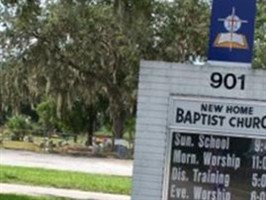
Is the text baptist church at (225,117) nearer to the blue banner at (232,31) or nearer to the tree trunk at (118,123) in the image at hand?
the blue banner at (232,31)

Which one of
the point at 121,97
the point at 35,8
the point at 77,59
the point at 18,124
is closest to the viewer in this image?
the point at 35,8

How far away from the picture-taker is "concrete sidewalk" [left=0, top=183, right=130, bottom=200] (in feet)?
60.8

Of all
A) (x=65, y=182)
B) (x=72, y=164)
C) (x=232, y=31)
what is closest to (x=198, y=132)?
(x=232, y=31)

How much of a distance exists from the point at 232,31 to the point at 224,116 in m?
0.82

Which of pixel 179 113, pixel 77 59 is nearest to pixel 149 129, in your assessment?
pixel 179 113

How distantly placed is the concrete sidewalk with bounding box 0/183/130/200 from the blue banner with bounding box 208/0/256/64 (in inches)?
439

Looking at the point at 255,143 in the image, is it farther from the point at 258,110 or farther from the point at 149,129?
the point at 149,129

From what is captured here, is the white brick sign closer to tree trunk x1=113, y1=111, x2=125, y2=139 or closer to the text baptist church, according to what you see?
the text baptist church

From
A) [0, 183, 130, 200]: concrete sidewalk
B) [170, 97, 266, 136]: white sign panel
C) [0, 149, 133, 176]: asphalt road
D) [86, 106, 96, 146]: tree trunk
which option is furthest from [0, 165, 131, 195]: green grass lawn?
[86, 106, 96, 146]: tree trunk

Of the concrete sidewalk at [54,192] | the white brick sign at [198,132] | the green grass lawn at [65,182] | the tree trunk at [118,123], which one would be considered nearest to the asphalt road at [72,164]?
the tree trunk at [118,123]

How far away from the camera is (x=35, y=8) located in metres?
16.0

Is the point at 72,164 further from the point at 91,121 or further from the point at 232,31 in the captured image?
the point at 232,31

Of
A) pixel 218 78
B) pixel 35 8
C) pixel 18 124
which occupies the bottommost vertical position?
pixel 18 124

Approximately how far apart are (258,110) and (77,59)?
30.5 m
